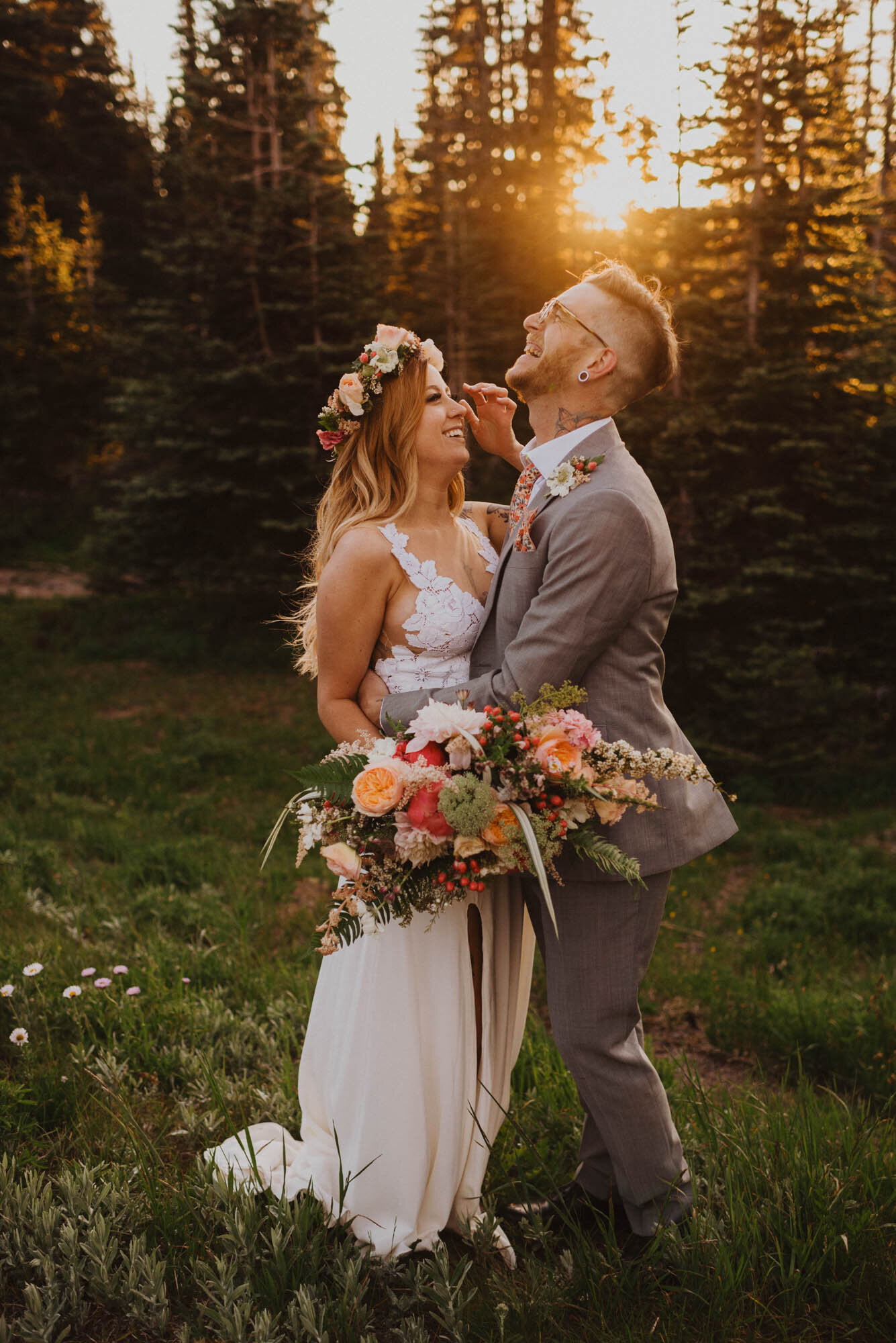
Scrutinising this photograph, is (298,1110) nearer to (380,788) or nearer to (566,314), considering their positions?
(380,788)

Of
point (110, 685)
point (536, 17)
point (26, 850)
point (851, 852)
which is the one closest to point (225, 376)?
point (110, 685)

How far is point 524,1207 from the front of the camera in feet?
8.96

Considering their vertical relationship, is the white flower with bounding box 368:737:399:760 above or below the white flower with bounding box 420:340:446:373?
below

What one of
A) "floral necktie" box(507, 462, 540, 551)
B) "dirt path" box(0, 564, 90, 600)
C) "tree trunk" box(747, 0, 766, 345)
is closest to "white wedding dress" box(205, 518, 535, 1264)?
"floral necktie" box(507, 462, 540, 551)

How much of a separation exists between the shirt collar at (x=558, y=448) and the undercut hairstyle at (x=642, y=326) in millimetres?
142

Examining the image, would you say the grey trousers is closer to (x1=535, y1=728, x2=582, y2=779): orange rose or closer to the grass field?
the grass field

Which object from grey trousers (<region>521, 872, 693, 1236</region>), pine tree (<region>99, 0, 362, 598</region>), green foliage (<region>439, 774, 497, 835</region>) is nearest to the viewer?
green foliage (<region>439, 774, 497, 835</region>)

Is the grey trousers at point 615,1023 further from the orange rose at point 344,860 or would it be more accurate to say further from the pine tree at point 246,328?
the pine tree at point 246,328

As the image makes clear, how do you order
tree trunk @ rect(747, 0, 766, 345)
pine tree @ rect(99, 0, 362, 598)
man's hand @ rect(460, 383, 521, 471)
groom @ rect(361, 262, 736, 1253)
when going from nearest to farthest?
groom @ rect(361, 262, 736, 1253)
man's hand @ rect(460, 383, 521, 471)
tree trunk @ rect(747, 0, 766, 345)
pine tree @ rect(99, 0, 362, 598)

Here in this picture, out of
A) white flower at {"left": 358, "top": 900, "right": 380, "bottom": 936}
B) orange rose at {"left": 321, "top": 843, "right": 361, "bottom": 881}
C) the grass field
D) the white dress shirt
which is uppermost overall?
the white dress shirt

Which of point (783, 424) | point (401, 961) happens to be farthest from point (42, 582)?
point (401, 961)

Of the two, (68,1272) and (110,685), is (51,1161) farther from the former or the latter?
(110,685)

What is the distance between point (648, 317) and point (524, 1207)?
8.23 ft

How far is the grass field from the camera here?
238 centimetres
